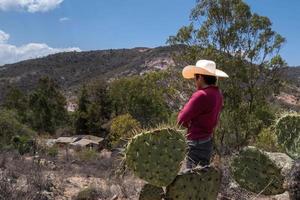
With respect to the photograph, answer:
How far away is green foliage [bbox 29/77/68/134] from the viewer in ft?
126

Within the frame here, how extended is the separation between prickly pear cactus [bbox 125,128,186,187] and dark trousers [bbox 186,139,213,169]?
2.16 feet

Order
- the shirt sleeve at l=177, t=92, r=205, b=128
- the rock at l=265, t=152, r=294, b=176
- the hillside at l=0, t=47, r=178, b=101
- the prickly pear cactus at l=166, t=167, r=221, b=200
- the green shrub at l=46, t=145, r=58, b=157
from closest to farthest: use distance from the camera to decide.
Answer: the prickly pear cactus at l=166, t=167, r=221, b=200 < the shirt sleeve at l=177, t=92, r=205, b=128 < the rock at l=265, t=152, r=294, b=176 < the green shrub at l=46, t=145, r=58, b=157 < the hillside at l=0, t=47, r=178, b=101

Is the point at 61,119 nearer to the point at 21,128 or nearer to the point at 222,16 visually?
the point at 21,128

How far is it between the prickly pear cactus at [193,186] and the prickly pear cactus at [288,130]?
128cm

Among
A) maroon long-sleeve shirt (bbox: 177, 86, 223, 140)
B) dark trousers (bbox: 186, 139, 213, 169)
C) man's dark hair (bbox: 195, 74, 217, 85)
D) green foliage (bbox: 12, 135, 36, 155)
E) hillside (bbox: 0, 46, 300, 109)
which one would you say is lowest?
green foliage (bbox: 12, 135, 36, 155)

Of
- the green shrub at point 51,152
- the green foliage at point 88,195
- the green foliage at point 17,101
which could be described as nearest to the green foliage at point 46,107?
the green foliage at point 17,101

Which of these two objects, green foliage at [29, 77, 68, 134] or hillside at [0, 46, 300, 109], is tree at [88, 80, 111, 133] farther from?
hillside at [0, 46, 300, 109]

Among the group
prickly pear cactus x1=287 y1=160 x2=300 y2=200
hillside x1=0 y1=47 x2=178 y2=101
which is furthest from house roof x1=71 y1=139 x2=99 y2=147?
hillside x1=0 y1=47 x2=178 y2=101

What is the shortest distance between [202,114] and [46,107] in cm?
3537

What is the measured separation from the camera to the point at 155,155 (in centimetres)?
361

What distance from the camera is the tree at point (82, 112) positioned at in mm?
37844

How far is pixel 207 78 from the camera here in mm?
4434

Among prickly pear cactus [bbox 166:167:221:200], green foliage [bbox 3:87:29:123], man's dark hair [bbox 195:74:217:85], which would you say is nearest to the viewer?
prickly pear cactus [bbox 166:167:221:200]

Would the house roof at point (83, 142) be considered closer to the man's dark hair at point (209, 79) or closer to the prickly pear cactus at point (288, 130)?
the prickly pear cactus at point (288, 130)
